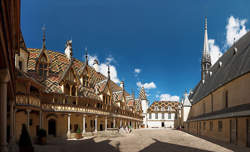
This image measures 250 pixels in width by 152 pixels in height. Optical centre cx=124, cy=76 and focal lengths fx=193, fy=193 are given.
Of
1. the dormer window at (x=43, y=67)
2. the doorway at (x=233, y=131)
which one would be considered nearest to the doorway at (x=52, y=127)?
the dormer window at (x=43, y=67)

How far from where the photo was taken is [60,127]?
24.9 m

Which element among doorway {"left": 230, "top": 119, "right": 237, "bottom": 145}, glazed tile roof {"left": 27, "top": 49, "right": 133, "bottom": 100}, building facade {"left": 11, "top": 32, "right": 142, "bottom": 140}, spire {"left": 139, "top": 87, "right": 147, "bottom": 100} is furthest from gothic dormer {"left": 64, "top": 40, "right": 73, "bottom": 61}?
spire {"left": 139, "top": 87, "right": 147, "bottom": 100}

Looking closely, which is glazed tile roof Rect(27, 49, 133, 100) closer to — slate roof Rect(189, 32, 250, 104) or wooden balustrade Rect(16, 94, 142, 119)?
wooden balustrade Rect(16, 94, 142, 119)

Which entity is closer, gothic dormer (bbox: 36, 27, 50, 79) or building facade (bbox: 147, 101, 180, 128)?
gothic dormer (bbox: 36, 27, 50, 79)

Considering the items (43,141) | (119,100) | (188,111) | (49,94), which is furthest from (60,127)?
(188,111)

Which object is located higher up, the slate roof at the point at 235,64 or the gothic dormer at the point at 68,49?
the gothic dormer at the point at 68,49

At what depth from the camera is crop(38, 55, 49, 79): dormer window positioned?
25.6m

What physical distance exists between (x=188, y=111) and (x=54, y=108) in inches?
1456

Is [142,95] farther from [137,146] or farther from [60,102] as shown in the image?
[137,146]

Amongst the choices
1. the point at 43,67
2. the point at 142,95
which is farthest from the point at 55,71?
the point at 142,95

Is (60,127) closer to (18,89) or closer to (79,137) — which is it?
(79,137)

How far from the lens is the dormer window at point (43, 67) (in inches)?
1009

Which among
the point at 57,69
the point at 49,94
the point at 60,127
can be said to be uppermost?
the point at 57,69

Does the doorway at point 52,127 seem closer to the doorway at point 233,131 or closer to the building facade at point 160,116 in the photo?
the doorway at point 233,131
